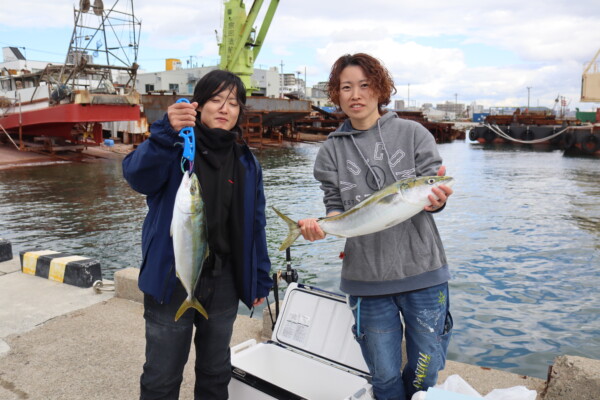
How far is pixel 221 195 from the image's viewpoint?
2.54m

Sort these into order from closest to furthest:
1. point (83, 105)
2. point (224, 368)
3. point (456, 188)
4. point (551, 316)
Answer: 1. point (224, 368)
2. point (551, 316)
3. point (456, 188)
4. point (83, 105)

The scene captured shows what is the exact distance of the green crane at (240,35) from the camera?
1082 inches

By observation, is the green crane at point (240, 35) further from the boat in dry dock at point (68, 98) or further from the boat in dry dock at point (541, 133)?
the boat in dry dock at point (541, 133)

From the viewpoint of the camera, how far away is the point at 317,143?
4012 centimetres

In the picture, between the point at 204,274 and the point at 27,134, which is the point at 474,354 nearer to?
the point at 204,274

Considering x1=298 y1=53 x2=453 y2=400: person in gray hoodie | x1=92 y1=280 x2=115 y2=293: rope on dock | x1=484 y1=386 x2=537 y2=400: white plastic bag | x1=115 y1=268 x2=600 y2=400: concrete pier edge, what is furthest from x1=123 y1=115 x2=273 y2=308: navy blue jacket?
x1=92 y1=280 x2=115 y2=293: rope on dock

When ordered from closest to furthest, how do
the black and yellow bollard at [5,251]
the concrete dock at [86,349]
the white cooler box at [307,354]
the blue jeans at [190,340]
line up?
the blue jeans at [190,340]
the white cooler box at [307,354]
the concrete dock at [86,349]
the black and yellow bollard at [5,251]

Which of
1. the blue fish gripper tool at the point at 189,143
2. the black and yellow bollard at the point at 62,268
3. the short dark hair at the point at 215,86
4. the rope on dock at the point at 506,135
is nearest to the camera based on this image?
the blue fish gripper tool at the point at 189,143

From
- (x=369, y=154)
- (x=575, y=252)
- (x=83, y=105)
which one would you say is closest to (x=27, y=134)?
(x=83, y=105)

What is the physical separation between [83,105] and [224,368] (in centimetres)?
2158

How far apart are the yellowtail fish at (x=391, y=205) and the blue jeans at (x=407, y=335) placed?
41 centimetres

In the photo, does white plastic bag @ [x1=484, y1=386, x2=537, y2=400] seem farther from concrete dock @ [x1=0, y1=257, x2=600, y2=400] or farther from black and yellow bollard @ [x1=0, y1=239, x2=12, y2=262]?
black and yellow bollard @ [x1=0, y1=239, x2=12, y2=262]

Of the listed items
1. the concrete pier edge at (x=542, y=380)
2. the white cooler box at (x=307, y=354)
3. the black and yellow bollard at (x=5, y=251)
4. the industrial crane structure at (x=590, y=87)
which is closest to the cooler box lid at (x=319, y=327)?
the white cooler box at (x=307, y=354)

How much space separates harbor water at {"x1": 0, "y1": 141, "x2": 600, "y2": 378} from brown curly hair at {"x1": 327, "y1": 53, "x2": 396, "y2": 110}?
365 cm
